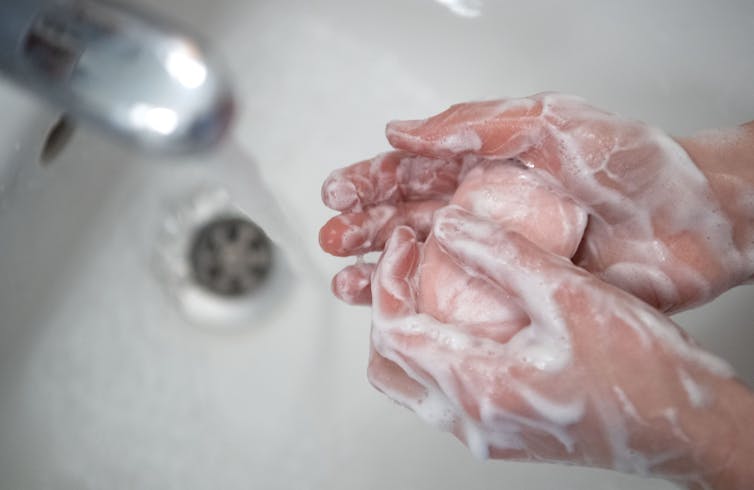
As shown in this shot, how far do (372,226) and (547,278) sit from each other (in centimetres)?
16

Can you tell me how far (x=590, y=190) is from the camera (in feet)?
1.69

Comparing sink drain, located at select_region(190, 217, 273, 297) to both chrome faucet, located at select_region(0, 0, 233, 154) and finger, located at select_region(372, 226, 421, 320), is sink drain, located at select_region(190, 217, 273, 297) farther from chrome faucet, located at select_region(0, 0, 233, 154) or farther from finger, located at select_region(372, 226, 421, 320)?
chrome faucet, located at select_region(0, 0, 233, 154)

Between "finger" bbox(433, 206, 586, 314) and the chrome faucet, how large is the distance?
0.70ft

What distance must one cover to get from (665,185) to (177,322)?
482 millimetres

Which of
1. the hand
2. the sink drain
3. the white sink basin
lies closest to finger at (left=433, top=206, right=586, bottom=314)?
the hand

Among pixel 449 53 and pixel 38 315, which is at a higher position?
pixel 449 53

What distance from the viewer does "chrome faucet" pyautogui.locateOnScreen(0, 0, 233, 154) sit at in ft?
1.00

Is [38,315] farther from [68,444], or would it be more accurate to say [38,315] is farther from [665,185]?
[665,185]

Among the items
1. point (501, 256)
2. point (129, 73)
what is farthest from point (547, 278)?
point (129, 73)

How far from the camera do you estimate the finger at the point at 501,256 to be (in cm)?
46

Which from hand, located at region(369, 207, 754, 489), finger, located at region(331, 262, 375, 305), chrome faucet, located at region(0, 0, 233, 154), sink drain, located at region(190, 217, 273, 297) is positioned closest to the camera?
chrome faucet, located at region(0, 0, 233, 154)

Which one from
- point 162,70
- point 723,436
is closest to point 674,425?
point 723,436

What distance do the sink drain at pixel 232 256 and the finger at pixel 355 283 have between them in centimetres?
20

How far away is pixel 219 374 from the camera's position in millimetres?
715
